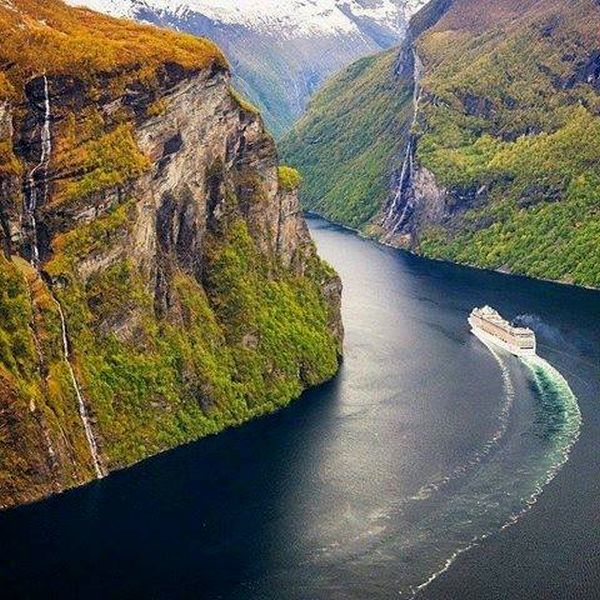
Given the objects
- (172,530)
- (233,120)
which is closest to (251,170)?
(233,120)

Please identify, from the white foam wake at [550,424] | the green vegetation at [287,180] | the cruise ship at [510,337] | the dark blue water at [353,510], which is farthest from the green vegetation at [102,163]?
the cruise ship at [510,337]

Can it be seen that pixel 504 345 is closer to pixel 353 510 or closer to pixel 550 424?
pixel 550 424

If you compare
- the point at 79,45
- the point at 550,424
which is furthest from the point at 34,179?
the point at 550,424

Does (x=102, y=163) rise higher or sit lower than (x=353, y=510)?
higher

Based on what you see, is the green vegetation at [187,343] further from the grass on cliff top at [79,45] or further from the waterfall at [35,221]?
the grass on cliff top at [79,45]

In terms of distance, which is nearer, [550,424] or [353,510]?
[353,510]

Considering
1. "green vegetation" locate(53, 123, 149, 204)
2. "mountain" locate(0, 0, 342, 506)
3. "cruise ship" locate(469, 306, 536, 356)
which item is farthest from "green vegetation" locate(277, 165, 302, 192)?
"cruise ship" locate(469, 306, 536, 356)

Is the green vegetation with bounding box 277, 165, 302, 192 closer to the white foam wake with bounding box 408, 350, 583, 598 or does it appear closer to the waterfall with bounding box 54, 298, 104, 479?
the white foam wake with bounding box 408, 350, 583, 598
